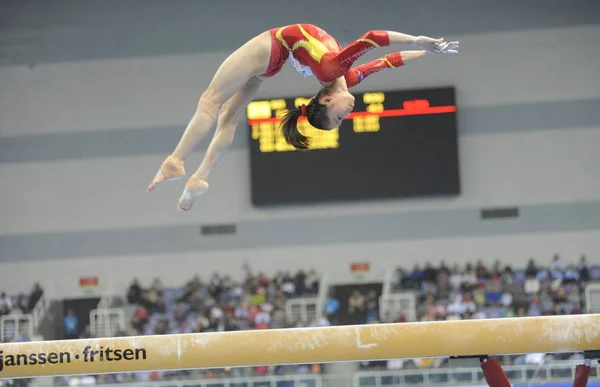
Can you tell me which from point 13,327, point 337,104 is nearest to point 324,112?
point 337,104

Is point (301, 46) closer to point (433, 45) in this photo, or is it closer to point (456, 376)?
point (433, 45)

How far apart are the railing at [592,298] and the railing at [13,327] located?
34.9 feet

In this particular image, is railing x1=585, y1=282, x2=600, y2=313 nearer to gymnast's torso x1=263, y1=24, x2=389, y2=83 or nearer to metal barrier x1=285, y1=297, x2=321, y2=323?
metal barrier x1=285, y1=297, x2=321, y2=323

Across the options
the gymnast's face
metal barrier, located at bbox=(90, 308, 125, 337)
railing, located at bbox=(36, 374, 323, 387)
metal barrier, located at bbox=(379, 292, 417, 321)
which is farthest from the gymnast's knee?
metal barrier, located at bbox=(90, 308, 125, 337)

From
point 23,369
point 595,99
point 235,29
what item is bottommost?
point 23,369

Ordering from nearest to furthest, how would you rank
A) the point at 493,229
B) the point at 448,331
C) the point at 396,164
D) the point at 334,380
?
the point at 448,331 → the point at 334,380 → the point at 396,164 → the point at 493,229

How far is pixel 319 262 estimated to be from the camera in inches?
743

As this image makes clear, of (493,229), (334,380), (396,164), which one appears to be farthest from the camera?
(493,229)

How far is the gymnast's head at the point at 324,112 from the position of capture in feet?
19.9

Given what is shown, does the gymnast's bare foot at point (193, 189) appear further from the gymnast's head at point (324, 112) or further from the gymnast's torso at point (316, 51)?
the gymnast's torso at point (316, 51)

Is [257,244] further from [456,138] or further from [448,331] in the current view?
[448,331]

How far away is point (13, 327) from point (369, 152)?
7800 millimetres

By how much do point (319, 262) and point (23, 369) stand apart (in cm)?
1339

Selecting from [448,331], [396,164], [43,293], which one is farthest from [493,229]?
[448,331]
